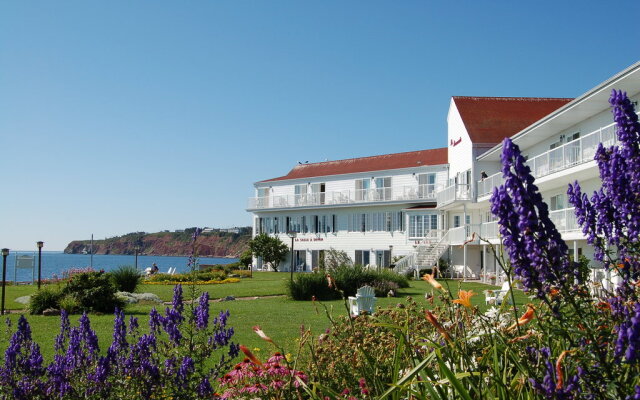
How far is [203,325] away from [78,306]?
13.8 m

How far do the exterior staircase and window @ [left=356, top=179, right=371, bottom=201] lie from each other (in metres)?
9.70

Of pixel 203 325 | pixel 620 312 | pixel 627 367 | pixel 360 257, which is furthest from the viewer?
pixel 360 257

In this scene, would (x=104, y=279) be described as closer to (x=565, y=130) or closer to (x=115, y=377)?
(x=115, y=377)

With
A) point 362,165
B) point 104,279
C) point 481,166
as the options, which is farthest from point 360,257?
point 104,279

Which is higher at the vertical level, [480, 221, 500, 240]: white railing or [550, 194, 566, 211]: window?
[550, 194, 566, 211]: window

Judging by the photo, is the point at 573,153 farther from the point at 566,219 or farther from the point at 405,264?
the point at 405,264

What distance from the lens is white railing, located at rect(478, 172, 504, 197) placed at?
32625 mm

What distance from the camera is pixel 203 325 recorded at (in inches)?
224

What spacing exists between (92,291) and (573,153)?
703 inches

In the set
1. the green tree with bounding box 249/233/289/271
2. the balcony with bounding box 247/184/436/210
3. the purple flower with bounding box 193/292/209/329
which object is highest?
the balcony with bounding box 247/184/436/210

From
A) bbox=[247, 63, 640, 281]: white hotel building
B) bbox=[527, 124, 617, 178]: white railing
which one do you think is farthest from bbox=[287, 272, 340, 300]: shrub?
bbox=[527, 124, 617, 178]: white railing

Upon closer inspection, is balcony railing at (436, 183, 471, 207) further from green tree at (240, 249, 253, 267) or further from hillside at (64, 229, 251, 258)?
hillside at (64, 229, 251, 258)

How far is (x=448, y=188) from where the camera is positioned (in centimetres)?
3875

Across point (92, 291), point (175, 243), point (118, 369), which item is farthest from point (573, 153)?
point (175, 243)
